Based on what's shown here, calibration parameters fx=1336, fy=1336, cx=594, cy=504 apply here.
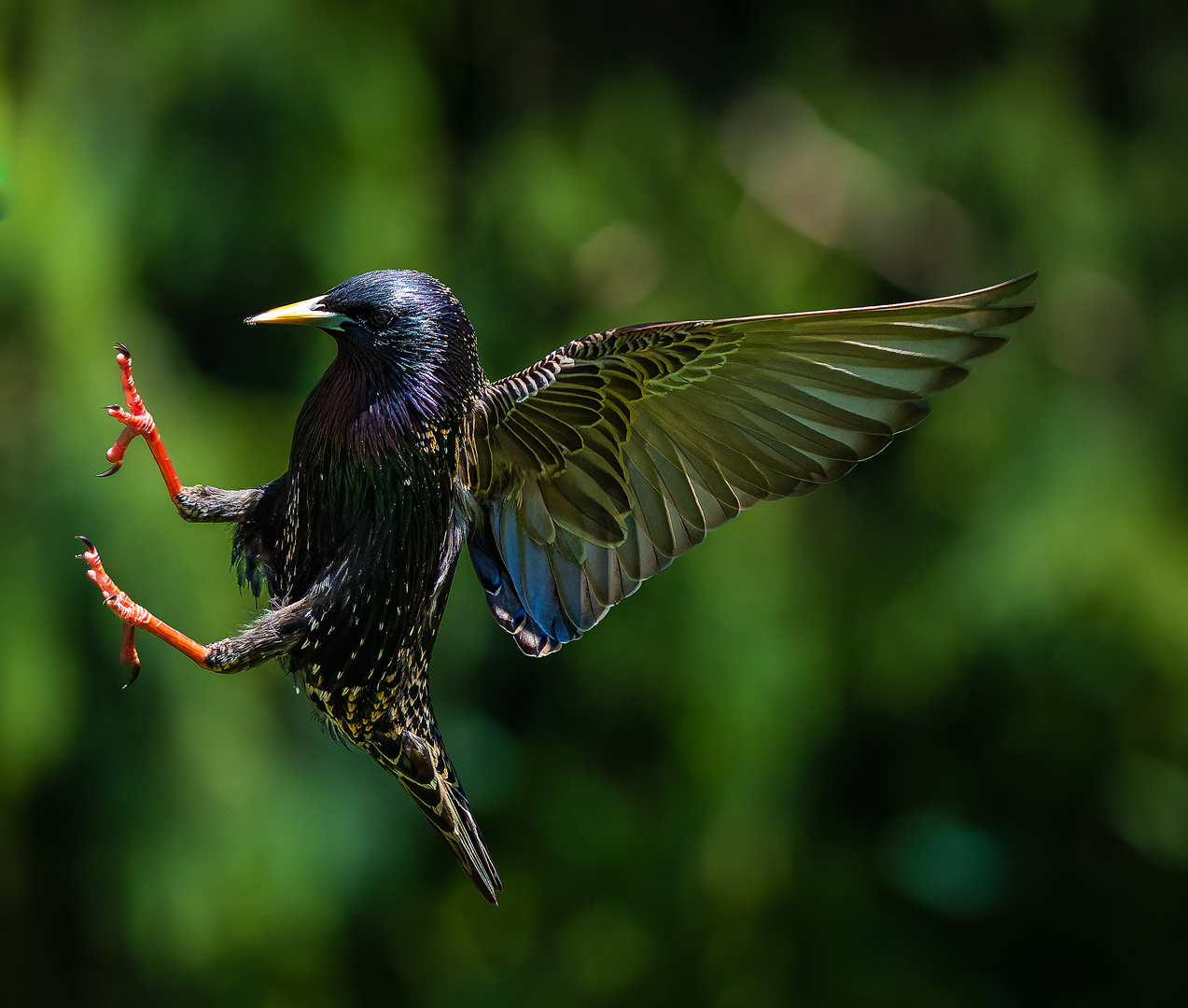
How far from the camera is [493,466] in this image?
1.10 m

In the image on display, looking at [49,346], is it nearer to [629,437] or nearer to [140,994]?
[140,994]

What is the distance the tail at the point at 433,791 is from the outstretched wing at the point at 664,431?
127mm

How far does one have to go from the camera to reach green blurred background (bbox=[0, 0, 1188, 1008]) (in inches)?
95.4

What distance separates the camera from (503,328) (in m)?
2.57

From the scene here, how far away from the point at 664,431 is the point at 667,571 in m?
1.56

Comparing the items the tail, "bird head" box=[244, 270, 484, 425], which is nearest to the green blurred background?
the tail

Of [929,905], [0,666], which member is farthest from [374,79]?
[929,905]

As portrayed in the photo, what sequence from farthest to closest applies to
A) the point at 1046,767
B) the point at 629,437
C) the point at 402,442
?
the point at 1046,767, the point at 629,437, the point at 402,442

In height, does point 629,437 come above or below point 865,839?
above

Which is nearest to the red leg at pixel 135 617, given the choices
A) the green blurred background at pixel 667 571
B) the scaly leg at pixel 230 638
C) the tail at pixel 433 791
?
the scaly leg at pixel 230 638

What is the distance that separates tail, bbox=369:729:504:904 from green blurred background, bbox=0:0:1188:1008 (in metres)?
1.21

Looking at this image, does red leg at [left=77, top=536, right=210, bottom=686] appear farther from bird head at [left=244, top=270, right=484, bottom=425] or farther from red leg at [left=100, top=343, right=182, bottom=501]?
bird head at [left=244, top=270, right=484, bottom=425]

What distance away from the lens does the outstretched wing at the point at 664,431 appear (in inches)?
37.5

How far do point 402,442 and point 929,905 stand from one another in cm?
272
